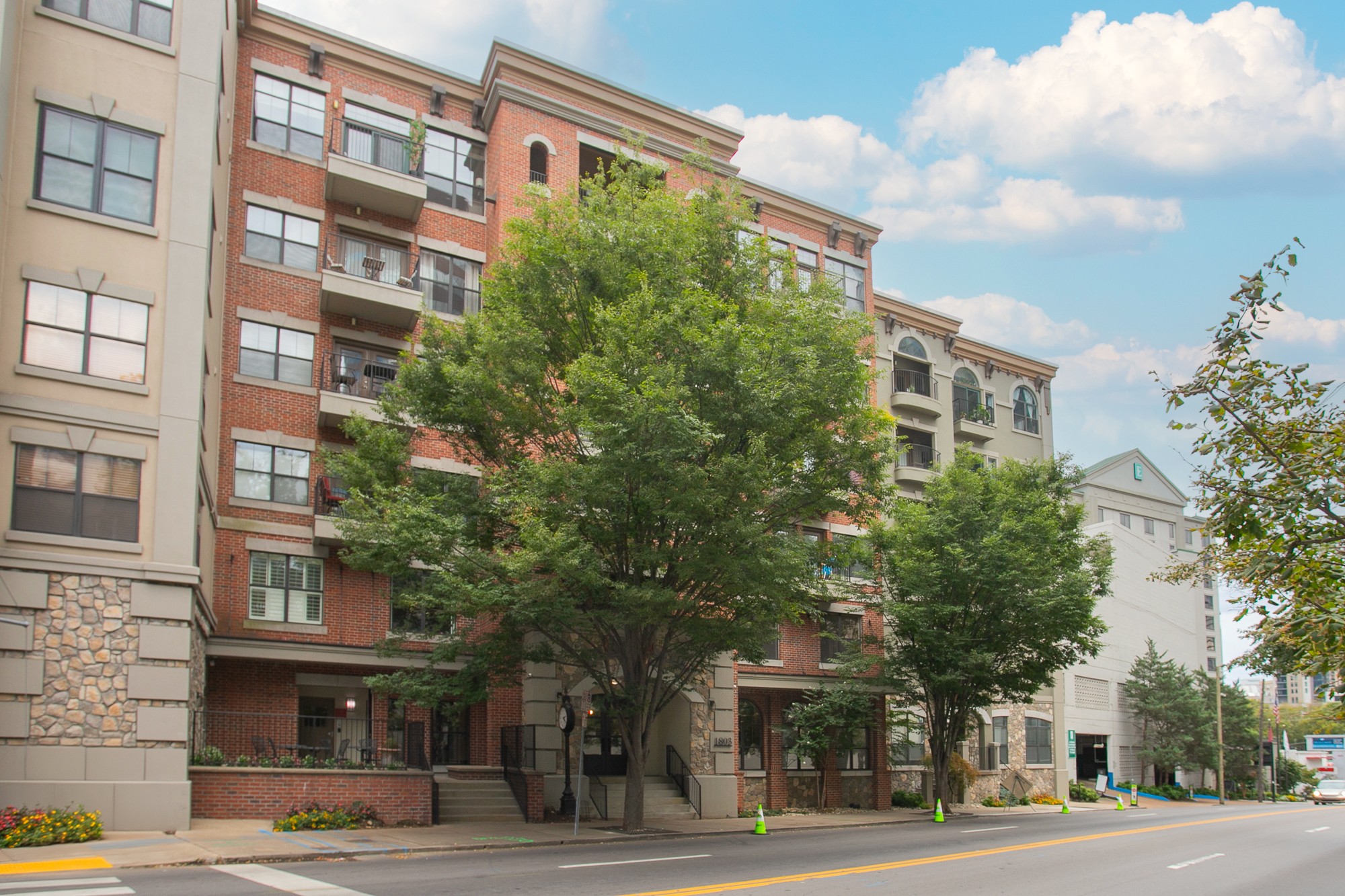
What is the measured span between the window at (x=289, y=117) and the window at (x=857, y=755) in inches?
958

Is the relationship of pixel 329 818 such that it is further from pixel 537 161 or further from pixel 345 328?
pixel 537 161

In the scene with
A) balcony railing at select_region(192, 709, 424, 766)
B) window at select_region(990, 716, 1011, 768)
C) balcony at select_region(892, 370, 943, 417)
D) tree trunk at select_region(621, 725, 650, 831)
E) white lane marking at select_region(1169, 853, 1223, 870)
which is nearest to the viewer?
white lane marking at select_region(1169, 853, 1223, 870)

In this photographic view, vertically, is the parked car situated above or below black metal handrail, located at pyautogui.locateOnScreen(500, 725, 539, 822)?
below

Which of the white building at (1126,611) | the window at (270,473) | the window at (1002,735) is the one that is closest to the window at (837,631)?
the window at (1002,735)

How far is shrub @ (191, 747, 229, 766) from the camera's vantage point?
20.4 m

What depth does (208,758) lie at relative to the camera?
20.5 metres

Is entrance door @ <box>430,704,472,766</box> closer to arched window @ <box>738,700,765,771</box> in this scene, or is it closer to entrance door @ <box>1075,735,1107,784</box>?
arched window @ <box>738,700,765,771</box>

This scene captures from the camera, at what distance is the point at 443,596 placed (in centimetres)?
2131

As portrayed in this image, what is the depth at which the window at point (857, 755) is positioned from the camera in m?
35.6

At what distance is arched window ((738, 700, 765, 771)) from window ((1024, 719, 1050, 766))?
1569 cm

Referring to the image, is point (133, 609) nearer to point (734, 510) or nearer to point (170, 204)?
point (170, 204)

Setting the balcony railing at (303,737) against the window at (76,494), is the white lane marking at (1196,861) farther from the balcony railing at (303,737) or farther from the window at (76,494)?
the window at (76,494)

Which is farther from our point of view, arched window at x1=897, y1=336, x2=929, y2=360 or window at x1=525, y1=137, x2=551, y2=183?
arched window at x1=897, y1=336, x2=929, y2=360

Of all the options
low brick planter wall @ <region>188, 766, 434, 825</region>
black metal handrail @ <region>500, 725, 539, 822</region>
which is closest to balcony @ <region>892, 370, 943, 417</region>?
black metal handrail @ <region>500, 725, 539, 822</region>
